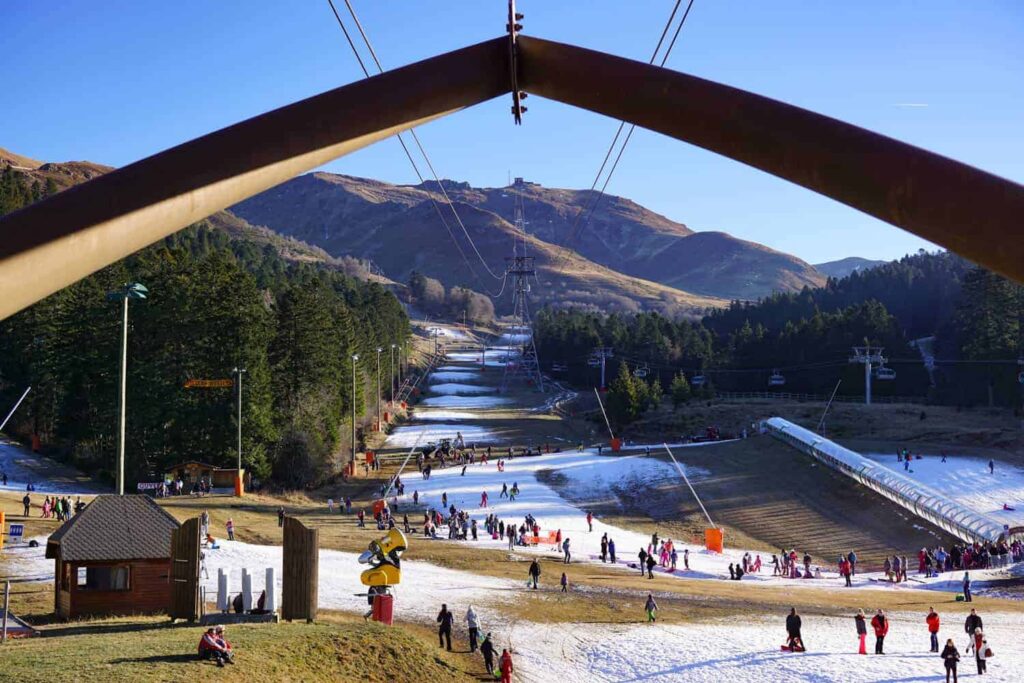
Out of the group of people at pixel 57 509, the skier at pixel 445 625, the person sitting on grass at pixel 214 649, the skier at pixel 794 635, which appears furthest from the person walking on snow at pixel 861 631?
the group of people at pixel 57 509

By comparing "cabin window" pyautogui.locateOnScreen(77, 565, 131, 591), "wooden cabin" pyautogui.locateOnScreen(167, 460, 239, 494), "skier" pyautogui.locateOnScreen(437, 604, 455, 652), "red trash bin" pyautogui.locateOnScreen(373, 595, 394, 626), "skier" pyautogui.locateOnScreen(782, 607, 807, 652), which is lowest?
"skier" pyautogui.locateOnScreen(782, 607, 807, 652)

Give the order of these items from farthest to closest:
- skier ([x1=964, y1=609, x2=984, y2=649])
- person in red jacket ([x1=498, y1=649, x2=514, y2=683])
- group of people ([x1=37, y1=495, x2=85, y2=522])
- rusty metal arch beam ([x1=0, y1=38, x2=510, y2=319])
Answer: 1. group of people ([x1=37, y1=495, x2=85, y2=522])
2. skier ([x1=964, y1=609, x2=984, y2=649])
3. person in red jacket ([x1=498, y1=649, x2=514, y2=683])
4. rusty metal arch beam ([x1=0, y1=38, x2=510, y2=319])

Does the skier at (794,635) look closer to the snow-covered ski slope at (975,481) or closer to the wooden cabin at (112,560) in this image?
the wooden cabin at (112,560)

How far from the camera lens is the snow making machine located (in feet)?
78.3

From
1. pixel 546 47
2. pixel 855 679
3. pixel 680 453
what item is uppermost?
pixel 546 47

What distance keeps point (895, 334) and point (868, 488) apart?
48987 millimetres

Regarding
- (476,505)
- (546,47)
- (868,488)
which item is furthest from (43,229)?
(868,488)

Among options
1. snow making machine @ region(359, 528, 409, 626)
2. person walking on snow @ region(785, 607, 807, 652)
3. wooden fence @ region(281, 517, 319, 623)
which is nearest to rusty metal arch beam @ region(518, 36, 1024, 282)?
wooden fence @ region(281, 517, 319, 623)

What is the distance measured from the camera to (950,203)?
5859 millimetres

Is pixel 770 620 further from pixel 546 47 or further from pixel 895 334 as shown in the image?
pixel 895 334

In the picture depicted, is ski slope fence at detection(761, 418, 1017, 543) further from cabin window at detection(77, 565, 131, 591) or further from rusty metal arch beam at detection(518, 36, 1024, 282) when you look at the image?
rusty metal arch beam at detection(518, 36, 1024, 282)

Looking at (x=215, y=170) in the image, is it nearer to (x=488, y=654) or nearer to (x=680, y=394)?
(x=488, y=654)

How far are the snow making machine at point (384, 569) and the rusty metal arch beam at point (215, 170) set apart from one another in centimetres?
1735

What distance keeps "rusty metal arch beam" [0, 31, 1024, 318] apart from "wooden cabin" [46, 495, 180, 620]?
2030cm
